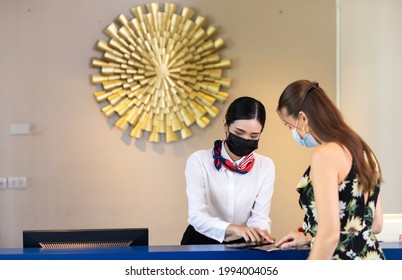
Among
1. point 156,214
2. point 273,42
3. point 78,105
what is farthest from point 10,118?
point 273,42

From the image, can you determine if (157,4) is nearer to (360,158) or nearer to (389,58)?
(389,58)

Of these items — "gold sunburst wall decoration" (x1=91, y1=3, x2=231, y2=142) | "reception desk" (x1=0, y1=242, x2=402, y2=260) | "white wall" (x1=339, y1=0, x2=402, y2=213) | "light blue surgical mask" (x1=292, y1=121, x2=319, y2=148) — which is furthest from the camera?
"gold sunburst wall decoration" (x1=91, y1=3, x2=231, y2=142)

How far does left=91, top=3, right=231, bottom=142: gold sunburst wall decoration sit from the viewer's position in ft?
17.4

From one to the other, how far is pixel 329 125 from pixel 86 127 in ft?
→ 10.7

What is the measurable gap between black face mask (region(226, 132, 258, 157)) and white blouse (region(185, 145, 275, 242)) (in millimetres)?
52

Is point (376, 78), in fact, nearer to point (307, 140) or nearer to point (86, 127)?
point (86, 127)

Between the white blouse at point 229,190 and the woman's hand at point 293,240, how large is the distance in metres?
0.63

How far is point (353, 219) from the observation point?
7.82ft

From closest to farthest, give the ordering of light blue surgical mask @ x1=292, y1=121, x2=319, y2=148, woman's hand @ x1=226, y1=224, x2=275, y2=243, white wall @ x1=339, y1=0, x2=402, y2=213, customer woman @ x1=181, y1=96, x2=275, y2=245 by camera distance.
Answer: light blue surgical mask @ x1=292, y1=121, x2=319, y2=148, woman's hand @ x1=226, y1=224, x2=275, y2=243, customer woman @ x1=181, y1=96, x2=275, y2=245, white wall @ x1=339, y1=0, x2=402, y2=213

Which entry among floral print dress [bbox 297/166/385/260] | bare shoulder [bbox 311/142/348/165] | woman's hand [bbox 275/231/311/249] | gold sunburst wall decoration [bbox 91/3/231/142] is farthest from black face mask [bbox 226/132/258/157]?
gold sunburst wall decoration [bbox 91/3/231/142]

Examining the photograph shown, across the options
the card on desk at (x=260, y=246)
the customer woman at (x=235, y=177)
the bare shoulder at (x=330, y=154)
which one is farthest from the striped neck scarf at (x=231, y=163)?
the bare shoulder at (x=330, y=154)

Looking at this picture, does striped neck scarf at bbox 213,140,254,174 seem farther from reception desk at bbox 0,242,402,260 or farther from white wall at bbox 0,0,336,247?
white wall at bbox 0,0,336,247

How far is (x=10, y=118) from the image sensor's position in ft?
17.5

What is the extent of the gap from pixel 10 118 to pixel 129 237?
269 cm
